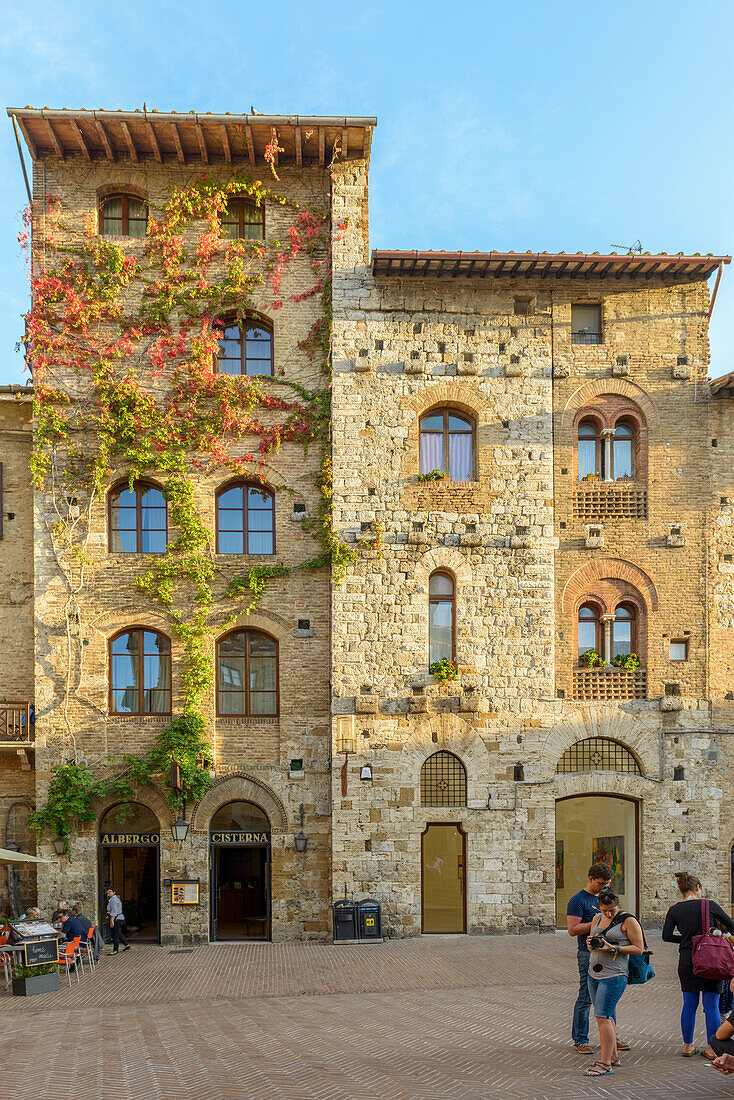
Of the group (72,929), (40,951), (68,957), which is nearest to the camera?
(40,951)

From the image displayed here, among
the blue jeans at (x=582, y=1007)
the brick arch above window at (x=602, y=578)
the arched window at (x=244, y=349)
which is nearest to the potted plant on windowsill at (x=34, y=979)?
the blue jeans at (x=582, y=1007)

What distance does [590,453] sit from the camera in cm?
1797

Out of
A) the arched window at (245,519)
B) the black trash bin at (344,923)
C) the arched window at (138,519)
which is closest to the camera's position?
the black trash bin at (344,923)

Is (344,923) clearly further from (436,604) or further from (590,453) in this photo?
(590,453)

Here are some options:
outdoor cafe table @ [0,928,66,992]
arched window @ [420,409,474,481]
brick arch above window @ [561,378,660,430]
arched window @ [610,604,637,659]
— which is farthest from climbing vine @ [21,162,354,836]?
arched window @ [610,604,637,659]

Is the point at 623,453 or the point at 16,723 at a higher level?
the point at 623,453

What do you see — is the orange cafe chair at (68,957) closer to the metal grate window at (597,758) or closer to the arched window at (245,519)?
the arched window at (245,519)

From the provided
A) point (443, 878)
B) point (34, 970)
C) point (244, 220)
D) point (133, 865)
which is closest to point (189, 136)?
point (244, 220)

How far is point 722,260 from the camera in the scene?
56.9 feet

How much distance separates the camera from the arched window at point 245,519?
689 inches

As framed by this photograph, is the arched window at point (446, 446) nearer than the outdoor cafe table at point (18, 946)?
No

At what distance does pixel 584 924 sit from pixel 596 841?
10133 millimetres

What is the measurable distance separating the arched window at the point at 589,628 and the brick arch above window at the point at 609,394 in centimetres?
403

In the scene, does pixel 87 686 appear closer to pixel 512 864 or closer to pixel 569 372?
pixel 512 864
